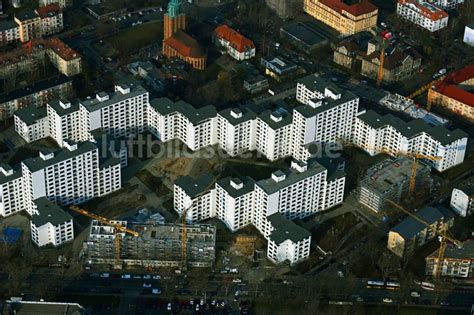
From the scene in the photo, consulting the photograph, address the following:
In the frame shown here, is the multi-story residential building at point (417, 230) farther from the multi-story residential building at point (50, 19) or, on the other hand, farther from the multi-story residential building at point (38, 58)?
Result: the multi-story residential building at point (50, 19)

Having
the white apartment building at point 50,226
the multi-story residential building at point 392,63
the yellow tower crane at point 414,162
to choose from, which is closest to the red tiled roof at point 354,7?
the multi-story residential building at point 392,63

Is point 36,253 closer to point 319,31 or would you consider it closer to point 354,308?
point 354,308

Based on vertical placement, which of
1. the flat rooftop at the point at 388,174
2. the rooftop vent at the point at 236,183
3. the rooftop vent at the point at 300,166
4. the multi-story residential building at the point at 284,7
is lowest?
the flat rooftop at the point at 388,174

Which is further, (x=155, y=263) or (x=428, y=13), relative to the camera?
(x=428, y=13)

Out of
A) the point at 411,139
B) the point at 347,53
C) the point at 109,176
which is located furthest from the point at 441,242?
the point at 347,53

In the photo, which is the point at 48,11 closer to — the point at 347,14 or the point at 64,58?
the point at 64,58

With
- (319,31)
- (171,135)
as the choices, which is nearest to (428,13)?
(319,31)

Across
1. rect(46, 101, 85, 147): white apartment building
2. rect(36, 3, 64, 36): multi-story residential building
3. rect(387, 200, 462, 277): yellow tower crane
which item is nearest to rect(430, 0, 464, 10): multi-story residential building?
rect(387, 200, 462, 277): yellow tower crane
